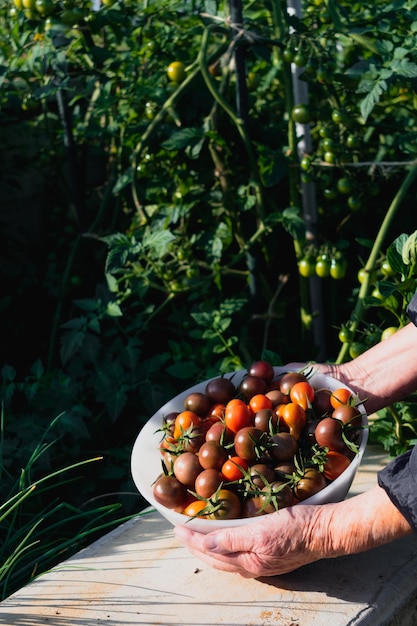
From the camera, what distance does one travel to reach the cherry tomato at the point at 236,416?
140cm

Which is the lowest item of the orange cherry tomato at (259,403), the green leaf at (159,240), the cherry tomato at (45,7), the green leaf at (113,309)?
the green leaf at (113,309)

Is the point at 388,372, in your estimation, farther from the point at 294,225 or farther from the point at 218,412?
the point at 294,225

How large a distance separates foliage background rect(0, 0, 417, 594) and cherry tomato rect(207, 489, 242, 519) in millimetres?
617

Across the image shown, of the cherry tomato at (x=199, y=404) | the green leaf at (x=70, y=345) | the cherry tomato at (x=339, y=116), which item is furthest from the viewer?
the green leaf at (x=70, y=345)

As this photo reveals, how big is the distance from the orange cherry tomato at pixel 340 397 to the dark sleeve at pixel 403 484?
0.69 ft

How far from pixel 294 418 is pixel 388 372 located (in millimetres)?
311

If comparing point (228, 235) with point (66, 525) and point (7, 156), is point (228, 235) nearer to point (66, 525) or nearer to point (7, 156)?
point (66, 525)

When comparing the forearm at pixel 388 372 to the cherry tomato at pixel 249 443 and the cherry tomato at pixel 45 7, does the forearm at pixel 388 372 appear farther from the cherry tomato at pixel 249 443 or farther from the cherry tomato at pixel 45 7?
the cherry tomato at pixel 45 7

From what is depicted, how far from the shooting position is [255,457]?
4.36 feet

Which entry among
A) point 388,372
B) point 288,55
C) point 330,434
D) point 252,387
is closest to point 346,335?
point 388,372

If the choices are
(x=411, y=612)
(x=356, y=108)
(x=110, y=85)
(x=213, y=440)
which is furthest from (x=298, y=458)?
(x=110, y=85)

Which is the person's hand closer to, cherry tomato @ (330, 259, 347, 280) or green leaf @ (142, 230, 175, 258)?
cherry tomato @ (330, 259, 347, 280)

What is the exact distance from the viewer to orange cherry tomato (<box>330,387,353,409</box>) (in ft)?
4.67

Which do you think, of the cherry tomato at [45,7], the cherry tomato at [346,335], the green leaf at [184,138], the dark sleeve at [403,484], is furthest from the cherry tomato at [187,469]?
the cherry tomato at [45,7]
